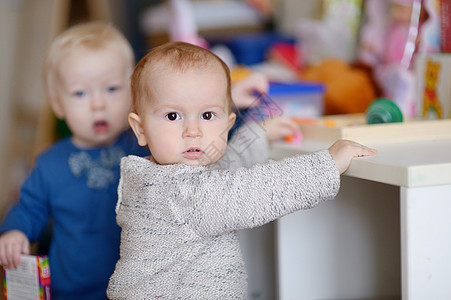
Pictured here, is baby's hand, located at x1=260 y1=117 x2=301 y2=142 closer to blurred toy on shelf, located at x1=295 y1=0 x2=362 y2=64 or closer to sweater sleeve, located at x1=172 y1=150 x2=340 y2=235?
sweater sleeve, located at x1=172 y1=150 x2=340 y2=235

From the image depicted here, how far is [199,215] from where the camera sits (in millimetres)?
854

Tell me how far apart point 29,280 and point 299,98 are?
0.82 meters

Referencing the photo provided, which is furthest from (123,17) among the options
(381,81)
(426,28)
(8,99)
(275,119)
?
(275,119)

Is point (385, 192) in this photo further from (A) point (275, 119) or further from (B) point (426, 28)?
(B) point (426, 28)

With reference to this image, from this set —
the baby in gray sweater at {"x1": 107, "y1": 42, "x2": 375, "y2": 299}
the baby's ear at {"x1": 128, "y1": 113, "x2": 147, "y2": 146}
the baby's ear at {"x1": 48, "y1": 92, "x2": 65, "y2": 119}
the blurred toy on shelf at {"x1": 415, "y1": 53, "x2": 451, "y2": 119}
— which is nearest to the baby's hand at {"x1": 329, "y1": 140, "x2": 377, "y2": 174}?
the baby in gray sweater at {"x1": 107, "y1": 42, "x2": 375, "y2": 299}

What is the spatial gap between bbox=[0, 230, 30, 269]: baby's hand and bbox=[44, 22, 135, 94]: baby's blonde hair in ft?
1.05

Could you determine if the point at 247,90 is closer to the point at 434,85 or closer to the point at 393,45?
the point at 434,85

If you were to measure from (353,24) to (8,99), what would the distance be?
5.20 feet

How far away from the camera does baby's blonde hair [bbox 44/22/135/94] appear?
1.29 m

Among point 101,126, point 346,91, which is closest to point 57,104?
point 101,126

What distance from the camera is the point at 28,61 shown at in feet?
9.36

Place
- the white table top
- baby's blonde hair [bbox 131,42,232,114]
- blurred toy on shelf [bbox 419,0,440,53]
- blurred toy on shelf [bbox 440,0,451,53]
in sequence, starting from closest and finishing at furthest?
1. the white table top
2. baby's blonde hair [bbox 131,42,232,114]
3. blurred toy on shelf [bbox 440,0,451,53]
4. blurred toy on shelf [bbox 419,0,440,53]

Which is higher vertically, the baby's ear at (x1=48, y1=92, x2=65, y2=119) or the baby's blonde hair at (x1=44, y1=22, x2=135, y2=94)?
the baby's blonde hair at (x1=44, y1=22, x2=135, y2=94)

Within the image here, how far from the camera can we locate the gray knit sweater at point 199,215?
2.75 feet
